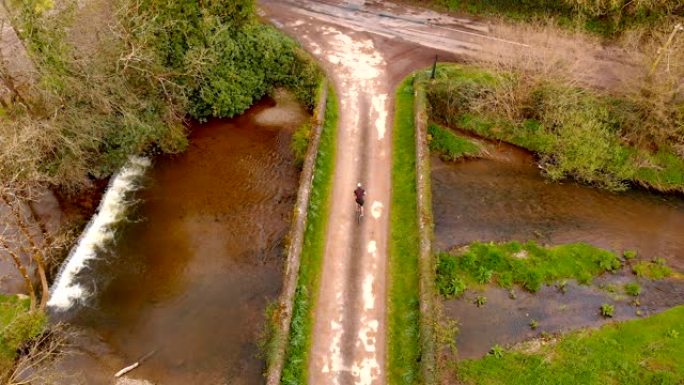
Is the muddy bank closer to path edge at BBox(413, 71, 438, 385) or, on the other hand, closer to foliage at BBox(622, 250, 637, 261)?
foliage at BBox(622, 250, 637, 261)

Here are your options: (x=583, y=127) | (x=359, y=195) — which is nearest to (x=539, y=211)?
(x=583, y=127)

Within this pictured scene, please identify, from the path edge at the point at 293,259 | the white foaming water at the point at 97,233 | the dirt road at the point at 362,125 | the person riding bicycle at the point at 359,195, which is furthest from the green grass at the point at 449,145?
the white foaming water at the point at 97,233

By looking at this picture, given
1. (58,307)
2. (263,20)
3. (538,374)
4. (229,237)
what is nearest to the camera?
(538,374)

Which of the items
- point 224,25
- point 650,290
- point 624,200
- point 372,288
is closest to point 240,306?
point 372,288

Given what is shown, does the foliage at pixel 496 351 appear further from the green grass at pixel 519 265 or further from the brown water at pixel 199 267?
the brown water at pixel 199 267

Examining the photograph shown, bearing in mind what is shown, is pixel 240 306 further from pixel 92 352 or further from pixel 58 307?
pixel 58 307

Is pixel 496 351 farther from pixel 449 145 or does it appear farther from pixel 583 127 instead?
pixel 583 127

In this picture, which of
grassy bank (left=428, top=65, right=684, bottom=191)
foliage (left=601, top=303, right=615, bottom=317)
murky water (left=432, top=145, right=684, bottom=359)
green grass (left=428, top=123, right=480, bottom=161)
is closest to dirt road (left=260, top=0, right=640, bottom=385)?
grassy bank (left=428, top=65, right=684, bottom=191)
